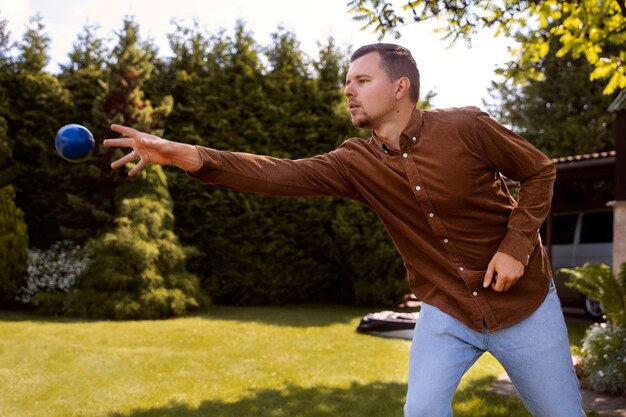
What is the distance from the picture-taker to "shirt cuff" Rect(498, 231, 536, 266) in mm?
2951

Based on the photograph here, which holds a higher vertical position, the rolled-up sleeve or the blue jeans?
the rolled-up sleeve

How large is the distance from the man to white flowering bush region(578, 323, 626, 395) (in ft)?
13.1

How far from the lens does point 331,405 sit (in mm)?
6164

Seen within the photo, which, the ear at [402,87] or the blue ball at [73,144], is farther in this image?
the blue ball at [73,144]

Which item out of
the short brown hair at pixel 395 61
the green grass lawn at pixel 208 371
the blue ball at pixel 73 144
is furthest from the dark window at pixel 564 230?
the blue ball at pixel 73 144

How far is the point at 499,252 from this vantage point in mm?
2977

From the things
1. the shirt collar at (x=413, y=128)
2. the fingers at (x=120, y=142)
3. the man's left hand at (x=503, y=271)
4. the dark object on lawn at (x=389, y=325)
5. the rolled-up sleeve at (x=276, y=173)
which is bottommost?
the dark object on lawn at (x=389, y=325)

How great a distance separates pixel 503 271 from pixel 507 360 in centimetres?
44

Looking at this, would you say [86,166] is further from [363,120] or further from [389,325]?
[363,120]

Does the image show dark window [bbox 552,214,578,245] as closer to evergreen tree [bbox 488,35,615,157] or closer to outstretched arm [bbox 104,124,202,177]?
evergreen tree [bbox 488,35,615,157]

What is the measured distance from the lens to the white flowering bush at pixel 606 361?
6.58 m

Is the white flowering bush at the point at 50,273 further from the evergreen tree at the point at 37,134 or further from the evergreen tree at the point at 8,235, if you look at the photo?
the evergreen tree at the point at 37,134

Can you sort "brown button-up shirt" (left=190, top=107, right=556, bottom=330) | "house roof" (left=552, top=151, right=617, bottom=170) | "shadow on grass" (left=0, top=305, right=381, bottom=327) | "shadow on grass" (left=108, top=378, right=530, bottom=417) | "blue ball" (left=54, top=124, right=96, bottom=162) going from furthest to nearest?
"house roof" (left=552, top=151, right=617, bottom=170)
"shadow on grass" (left=0, top=305, right=381, bottom=327)
"shadow on grass" (left=108, top=378, right=530, bottom=417)
"blue ball" (left=54, top=124, right=96, bottom=162)
"brown button-up shirt" (left=190, top=107, right=556, bottom=330)

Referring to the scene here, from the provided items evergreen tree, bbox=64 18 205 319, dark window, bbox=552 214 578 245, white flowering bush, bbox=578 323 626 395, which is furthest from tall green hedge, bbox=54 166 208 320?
dark window, bbox=552 214 578 245
